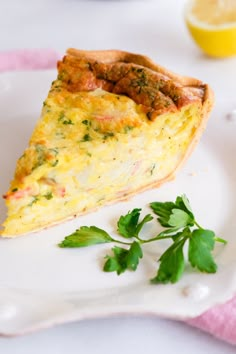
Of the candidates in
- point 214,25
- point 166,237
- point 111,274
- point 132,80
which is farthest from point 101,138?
point 214,25

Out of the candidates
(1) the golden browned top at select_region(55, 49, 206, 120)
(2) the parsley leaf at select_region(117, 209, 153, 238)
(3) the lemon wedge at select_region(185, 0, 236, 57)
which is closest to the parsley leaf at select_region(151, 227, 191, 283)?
(2) the parsley leaf at select_region(117, 209, 153, 238)

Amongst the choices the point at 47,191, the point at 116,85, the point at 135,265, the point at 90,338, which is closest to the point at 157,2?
the point at 116,85

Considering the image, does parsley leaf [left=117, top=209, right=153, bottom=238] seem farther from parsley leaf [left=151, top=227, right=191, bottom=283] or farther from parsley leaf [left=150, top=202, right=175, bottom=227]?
parsley leaf [left=151, top=227, right=191, bottom=283]

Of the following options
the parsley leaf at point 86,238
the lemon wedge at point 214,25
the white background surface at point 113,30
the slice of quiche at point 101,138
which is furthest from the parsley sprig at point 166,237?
the lemon wedge at point 214,25

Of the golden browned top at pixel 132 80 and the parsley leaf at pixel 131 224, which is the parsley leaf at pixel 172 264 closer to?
the parsley leaf at pixel 131 224

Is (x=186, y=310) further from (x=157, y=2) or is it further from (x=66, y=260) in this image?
(x=157, y=2)

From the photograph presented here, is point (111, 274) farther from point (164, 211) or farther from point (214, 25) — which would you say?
point (214, 25)
